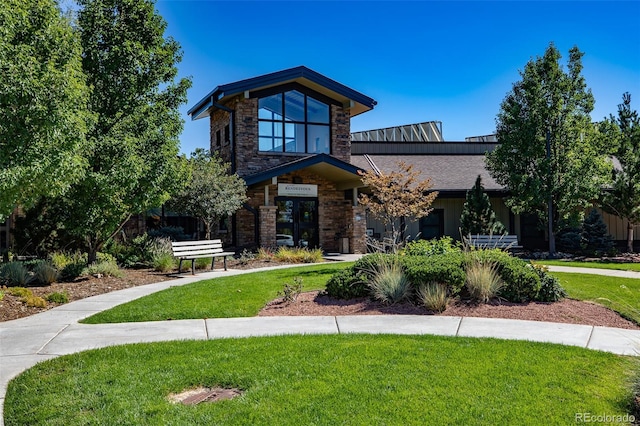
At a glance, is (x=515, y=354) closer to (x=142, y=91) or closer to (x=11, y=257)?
(x=142, y=91)

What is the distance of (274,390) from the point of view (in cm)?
436

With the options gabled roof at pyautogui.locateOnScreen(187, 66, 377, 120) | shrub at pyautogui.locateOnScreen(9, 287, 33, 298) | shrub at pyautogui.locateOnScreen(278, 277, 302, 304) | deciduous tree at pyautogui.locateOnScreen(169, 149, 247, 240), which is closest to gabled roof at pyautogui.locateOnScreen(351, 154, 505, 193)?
gabled roof at pyautogui.locateOnScreen(187, 66, 377, 120)

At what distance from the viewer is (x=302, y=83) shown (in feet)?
72.2

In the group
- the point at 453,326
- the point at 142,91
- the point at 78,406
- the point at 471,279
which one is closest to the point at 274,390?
the point at 78,406

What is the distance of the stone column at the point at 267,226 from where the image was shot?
62.7 feet

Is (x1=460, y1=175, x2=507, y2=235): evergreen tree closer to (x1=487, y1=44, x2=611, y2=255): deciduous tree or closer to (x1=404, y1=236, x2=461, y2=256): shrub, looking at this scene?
(x1=487, y1=44, x2=611, y2=255): deciduous tree

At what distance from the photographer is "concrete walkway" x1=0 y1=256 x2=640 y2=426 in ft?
19.3

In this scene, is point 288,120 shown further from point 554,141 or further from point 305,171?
point 554,141

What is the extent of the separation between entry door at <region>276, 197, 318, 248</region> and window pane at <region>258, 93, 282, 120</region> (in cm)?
374

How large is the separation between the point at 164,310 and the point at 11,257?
8.59m

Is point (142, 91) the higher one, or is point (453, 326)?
point (142, 91)

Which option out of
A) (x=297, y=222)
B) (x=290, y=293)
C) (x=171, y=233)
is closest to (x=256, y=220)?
(x=297, y=222)

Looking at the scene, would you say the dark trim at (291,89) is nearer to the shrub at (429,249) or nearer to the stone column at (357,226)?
the stone column at (357,226)

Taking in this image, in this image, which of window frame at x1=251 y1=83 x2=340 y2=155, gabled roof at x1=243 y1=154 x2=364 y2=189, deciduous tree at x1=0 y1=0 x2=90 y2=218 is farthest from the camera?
window frame at x1=251 y1=83 x2=340 y2=155
